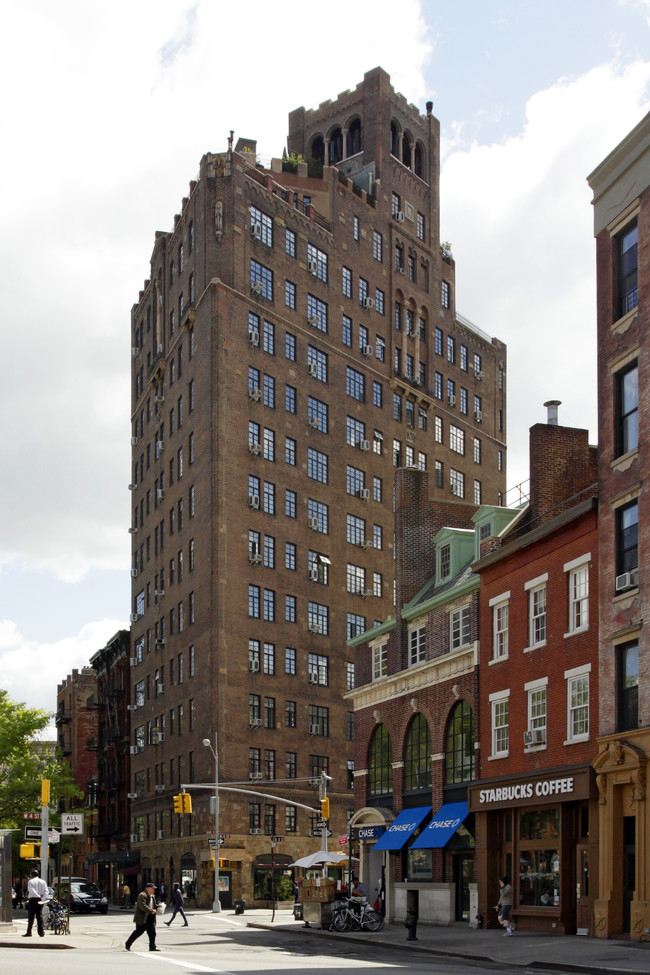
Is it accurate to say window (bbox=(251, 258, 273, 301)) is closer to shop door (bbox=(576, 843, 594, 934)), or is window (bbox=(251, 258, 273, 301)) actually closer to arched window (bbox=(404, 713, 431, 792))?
arched window (bbox=(404, 713, 431, 792))

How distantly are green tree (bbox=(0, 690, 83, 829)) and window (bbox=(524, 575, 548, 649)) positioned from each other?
135ft

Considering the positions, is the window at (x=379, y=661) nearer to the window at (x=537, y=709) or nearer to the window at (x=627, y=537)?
the window at (x=537, y=709)

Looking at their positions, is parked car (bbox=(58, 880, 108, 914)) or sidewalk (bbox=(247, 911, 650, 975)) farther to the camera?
parked car (bbox=(58, 880, 108, 914))

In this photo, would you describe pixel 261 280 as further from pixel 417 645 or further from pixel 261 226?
pixel 417 645

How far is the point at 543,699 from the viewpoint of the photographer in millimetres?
35781

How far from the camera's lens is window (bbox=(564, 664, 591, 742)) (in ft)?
109

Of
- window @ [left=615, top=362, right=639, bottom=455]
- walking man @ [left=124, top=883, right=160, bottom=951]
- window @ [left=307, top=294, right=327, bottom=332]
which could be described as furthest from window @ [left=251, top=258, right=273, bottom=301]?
walking man @ [left=124, top=883, right=160, bottom=951]

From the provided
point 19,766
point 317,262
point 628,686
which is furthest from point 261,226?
point 628,686

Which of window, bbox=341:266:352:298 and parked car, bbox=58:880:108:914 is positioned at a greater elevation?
window, bbox=341:266:352:298

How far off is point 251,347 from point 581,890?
5194cm

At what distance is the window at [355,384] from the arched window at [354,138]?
67.9 ft

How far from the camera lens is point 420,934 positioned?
36.2 m

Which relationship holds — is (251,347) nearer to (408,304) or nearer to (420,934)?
(408,304)

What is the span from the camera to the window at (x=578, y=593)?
34000 mm
